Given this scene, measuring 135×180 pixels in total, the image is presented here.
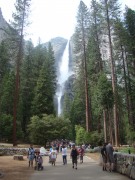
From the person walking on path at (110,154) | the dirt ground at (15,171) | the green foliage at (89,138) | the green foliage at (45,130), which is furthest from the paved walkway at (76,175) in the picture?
the green foliage at (45,130)

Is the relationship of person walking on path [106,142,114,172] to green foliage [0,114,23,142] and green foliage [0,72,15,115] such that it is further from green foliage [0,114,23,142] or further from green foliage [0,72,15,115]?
green foliage [0,72,15,115]

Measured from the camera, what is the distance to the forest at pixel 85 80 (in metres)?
34.6

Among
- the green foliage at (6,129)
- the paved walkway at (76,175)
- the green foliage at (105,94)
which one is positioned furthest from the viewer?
the green foliage at (6,129)

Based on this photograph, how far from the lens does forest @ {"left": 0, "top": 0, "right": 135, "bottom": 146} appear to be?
3456 cm

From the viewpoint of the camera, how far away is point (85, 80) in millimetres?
40469

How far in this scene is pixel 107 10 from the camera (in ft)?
115

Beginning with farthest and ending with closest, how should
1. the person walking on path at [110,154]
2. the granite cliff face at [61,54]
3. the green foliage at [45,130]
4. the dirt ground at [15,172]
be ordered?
the granite cliff face at [61,54], the green foliage at [45,130], the person walking on path at [110,154], the dirt ground at [15,172]

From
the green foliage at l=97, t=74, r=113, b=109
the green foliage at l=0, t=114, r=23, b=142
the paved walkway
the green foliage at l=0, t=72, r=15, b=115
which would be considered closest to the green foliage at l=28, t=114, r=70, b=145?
the green foliage at l=0, t=114, r=23, b=142

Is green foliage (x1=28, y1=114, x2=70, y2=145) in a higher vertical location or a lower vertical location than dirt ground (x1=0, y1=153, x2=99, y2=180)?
higher

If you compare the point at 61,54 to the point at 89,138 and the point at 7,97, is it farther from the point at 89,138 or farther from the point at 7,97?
the point at 89,138

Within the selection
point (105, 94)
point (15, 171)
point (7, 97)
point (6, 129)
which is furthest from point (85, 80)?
point (15, 171)

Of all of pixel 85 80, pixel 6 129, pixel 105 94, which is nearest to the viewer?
pixel 105 94

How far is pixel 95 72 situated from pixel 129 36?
7.11 meters

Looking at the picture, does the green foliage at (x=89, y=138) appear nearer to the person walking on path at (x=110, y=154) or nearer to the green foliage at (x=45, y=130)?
the green foliage at (x=45, y=130)
